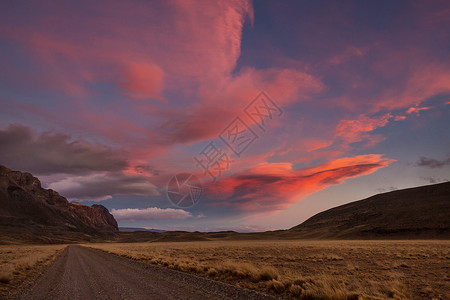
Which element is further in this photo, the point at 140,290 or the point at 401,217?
the point at 401,217

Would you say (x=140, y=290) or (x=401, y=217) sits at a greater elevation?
(x=401, y=217)

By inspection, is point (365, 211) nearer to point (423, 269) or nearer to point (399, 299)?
point (423, 269)

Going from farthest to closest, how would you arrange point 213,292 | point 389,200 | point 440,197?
1. point 389,200
2. point 440,197
3. point 213,292

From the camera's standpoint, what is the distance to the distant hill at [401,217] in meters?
90.9

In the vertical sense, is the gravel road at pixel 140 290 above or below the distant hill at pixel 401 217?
below

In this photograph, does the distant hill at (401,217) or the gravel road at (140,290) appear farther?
the distant hill at (401,217)

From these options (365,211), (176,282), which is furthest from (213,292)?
(365,211)

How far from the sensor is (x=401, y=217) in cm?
10775

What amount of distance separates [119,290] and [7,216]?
244 metres

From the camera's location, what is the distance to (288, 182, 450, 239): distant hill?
90.9 m

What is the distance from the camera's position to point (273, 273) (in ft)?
47.3

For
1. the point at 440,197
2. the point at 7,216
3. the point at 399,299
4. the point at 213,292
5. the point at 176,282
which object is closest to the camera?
the point at 399,299

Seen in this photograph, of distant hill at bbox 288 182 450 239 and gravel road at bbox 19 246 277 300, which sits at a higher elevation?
distant hill at bbox 288 182 450 239

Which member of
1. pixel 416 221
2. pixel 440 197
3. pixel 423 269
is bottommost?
pixel 423 269
